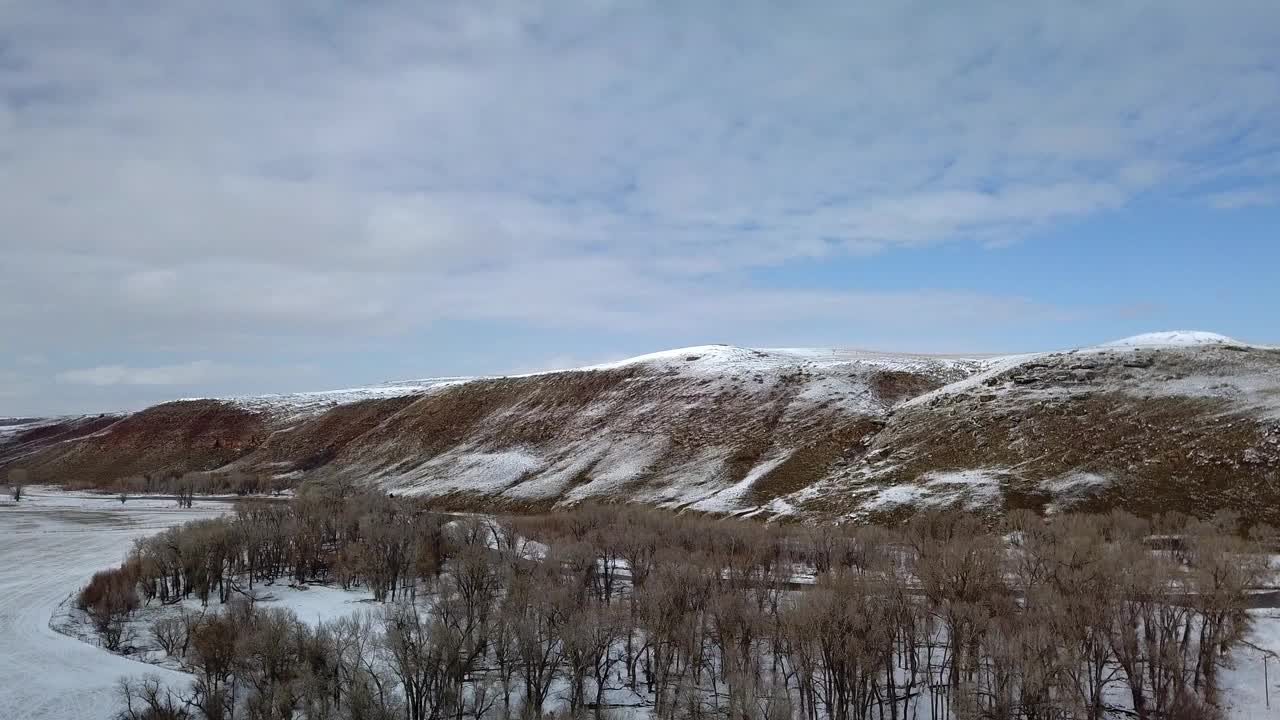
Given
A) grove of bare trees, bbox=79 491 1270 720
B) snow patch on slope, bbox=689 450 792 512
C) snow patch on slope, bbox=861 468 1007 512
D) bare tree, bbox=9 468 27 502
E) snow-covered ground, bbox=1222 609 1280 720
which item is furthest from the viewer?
bare tree, bbox=9 468 27 502

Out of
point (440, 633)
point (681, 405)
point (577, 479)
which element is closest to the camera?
point (440, 633)

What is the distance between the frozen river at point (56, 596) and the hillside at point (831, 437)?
Result: 33.1 m

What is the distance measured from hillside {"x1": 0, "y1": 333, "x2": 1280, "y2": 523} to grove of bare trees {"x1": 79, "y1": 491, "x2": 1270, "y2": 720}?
17992 millimetres

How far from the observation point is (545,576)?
37000mm

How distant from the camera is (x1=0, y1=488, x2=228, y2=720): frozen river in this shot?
1086 inches

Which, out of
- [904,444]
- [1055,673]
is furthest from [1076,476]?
[1055,673]

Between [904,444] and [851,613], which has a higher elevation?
[904,444]

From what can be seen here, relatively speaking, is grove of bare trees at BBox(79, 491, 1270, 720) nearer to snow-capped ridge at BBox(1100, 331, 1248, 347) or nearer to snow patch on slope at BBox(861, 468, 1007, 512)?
snow patch on slope at BBox(861, 468, 1007, 512)

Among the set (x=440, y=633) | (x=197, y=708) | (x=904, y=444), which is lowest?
(x=197, y=708)

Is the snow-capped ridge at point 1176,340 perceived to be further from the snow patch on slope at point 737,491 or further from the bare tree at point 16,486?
the bare tree at point 16,486

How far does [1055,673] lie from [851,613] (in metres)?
6.63

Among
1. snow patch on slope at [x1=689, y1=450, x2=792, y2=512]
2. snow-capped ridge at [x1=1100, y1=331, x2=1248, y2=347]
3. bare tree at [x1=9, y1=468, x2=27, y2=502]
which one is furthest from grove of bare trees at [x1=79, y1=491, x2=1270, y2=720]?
bare tree at [x1=9, y1=468, x2=27, y2=502]

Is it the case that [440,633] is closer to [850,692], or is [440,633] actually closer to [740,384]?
[850,692]

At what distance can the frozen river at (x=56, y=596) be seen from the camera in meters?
27.6
